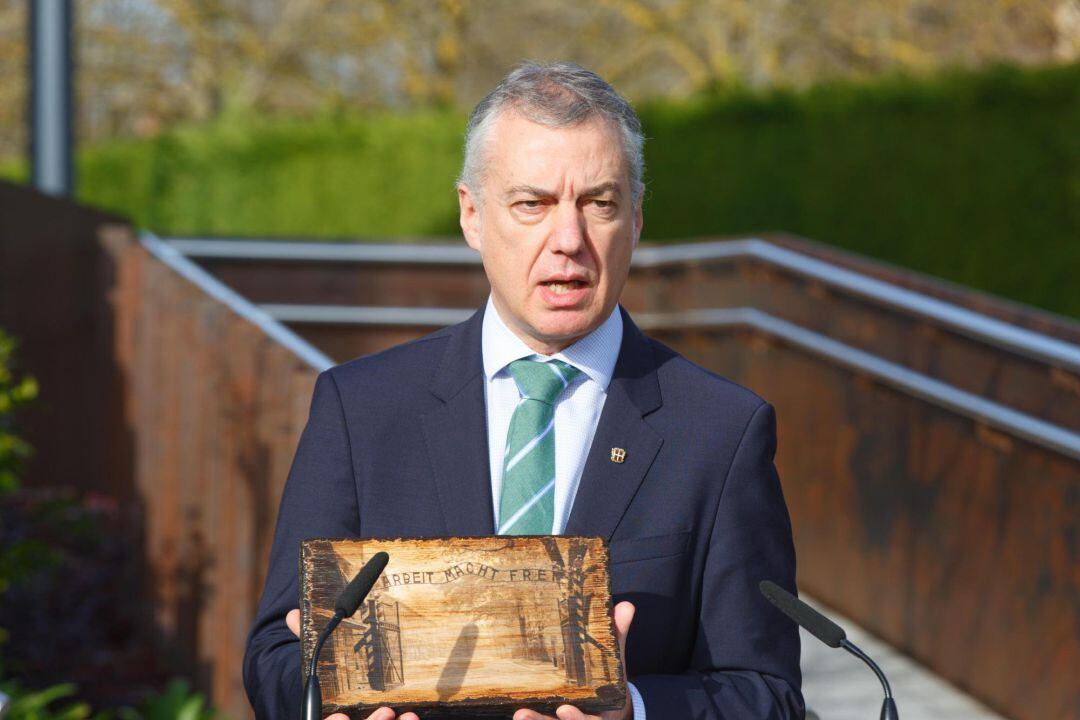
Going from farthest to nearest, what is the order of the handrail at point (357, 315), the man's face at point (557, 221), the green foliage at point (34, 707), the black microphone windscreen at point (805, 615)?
the handrail at point (357, 315)
the green foliage at point (34, 707)
the man's face at point (557, 221)
the black microphone windscreen at point (805, 615)

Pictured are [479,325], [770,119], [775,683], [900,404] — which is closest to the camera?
[775,683]

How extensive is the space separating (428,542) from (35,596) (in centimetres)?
512

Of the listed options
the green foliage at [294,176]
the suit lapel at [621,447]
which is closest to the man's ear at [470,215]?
the suit lapel at [621,447]

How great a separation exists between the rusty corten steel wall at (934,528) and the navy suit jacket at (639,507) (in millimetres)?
3134

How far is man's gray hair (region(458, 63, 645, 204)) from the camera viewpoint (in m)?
2.24

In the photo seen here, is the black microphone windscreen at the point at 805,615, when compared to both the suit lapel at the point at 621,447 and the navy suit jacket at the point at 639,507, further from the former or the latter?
the suit lapel at the point at 621,447

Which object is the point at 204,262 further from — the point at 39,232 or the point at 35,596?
the point at 35,596

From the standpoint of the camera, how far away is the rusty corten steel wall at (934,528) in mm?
5316

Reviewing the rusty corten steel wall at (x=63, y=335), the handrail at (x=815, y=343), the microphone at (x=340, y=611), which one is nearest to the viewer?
the microphone at (x=340, y=611)

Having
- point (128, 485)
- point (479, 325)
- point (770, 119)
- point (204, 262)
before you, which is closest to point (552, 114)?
point (479, 325)

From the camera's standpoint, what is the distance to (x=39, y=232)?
7.92 meters

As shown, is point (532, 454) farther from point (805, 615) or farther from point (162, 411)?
point (162, 411)

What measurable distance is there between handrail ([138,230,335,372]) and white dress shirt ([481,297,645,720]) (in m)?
2.47

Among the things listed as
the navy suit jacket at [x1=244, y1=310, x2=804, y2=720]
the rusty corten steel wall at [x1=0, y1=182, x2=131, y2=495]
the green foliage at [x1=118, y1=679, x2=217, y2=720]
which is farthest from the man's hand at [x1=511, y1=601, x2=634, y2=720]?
the rusty corten steel wall at [x1=0, y1=182, x2=131, y2=495]
